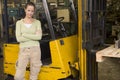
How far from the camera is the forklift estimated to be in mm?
5191

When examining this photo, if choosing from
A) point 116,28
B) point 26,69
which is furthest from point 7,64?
point 116,28

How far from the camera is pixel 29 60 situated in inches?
212

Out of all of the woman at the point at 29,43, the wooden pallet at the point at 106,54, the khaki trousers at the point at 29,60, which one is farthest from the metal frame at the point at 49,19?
the wooden pallet at the point at 106,54

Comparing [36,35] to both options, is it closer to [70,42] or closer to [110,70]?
[70,42]

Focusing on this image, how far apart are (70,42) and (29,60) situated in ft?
2.67

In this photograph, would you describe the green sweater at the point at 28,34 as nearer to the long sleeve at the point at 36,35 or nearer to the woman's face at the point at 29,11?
the long sleeve at the point at 36,35

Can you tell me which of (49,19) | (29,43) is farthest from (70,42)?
(29,43)

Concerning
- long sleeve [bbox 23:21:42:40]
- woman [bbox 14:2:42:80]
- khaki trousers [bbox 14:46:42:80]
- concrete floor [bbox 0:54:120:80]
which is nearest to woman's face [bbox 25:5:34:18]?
woman [bbox 14:2:42:80]

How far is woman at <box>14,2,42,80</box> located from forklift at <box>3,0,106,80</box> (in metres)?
0.18

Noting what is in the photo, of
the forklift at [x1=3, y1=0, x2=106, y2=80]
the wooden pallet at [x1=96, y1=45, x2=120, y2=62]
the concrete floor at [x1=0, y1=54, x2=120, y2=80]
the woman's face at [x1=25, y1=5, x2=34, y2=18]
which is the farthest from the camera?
the concrete floor at [x1=0, y1=54, x2=120, y2=80]

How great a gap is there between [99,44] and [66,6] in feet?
3.08

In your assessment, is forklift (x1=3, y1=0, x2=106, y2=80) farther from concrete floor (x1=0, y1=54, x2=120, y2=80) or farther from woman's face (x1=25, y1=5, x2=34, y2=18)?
concrete floor (x1=0, y1=54, x2=120, y2=80)

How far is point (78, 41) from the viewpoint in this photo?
5.54 meters

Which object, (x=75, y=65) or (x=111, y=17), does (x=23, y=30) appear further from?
(x=111, y=17)
